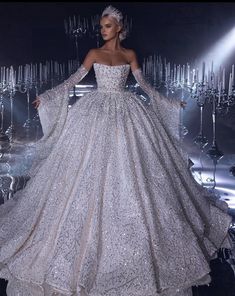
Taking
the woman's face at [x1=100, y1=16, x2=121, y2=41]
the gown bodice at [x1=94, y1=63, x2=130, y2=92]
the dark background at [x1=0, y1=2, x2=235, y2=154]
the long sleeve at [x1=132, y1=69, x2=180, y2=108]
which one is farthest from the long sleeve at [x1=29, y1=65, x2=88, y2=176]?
the dark background at [x1=0, y1=2, x2=235, y2=154]

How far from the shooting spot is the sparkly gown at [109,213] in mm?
2375

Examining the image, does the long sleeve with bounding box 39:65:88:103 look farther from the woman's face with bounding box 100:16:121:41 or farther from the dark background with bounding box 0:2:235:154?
the dark background with bounding box 0:2:235:154

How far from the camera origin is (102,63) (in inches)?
119

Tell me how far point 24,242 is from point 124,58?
4.63 feet

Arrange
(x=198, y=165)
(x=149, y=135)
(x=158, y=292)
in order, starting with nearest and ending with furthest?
(x=158, y=292) → (x=149, y=135) → (x=198, y=165)

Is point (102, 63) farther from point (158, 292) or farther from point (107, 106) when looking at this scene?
point (158, 292)

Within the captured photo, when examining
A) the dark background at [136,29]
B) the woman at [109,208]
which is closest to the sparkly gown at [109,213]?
the woman at [109,208]

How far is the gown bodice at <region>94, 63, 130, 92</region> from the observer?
300cm

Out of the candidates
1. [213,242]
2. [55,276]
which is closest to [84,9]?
[213,242]

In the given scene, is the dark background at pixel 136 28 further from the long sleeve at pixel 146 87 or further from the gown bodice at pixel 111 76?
the gown bodice at pixel 111 76

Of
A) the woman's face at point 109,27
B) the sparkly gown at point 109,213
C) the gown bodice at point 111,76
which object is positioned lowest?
the sparkly gown at point 109,213

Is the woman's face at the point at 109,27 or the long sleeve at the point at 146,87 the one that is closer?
the woman's face at the point at 109,27

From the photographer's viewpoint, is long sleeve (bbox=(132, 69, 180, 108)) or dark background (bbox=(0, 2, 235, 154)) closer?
long sleeve (bbox=(132, 69, 180, 108))

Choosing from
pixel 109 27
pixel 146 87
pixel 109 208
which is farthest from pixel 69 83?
pixel 109 208
